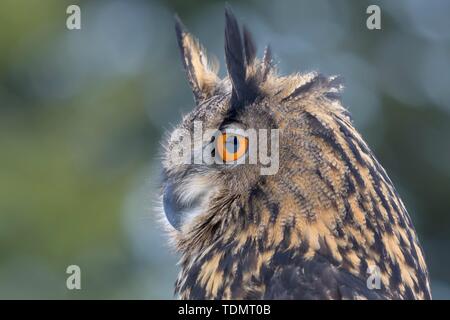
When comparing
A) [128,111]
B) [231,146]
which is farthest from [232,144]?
[128,111]

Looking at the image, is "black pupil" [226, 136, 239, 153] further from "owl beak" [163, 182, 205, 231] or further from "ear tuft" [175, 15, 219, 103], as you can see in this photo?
"ear tuft" [175, 15, 219, 103]

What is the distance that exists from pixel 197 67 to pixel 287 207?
1183 mm

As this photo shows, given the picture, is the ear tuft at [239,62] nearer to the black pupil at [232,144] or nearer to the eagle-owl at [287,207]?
the eagle-owl at [287,207]

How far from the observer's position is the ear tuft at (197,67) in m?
3.93

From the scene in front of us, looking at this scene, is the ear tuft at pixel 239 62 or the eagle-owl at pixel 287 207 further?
the ear tuft at pixel 239 62

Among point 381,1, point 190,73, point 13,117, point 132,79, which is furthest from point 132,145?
point 190,73

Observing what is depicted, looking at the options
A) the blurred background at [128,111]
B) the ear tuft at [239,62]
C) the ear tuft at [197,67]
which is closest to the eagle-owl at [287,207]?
the ear tuft at [239,62]

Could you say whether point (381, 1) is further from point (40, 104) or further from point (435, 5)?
point (40, 104)

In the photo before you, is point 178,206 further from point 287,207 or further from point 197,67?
point 197,67

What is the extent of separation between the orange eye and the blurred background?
5046 mm

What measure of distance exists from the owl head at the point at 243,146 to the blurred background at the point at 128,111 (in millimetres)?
4827

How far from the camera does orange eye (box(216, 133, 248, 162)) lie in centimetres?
329

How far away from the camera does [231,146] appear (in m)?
3.33

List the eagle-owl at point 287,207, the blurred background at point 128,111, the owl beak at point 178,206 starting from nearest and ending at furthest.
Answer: the eagle-owl at point 287,207
the owl beak at point 178,206
the blurred background at point 128,111
